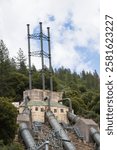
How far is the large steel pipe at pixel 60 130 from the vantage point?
125 ft

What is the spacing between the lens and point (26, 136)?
38656 mm

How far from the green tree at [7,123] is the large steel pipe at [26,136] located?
1529mm

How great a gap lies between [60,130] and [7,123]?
7453mm

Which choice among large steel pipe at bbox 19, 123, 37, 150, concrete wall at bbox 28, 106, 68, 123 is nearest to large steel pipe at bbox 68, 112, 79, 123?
concrete wall at bbox 28, 106, 68, 123

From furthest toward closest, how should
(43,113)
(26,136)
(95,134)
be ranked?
(43,113) < (95,134) < (26,136)

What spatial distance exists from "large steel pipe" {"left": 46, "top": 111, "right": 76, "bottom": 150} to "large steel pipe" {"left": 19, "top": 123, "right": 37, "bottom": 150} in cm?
272

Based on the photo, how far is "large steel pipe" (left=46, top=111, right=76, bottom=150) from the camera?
125 ft

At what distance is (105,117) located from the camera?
35.8 feet

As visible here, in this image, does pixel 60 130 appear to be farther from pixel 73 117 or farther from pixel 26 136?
pixel 73 117

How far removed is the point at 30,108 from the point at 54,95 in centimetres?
620

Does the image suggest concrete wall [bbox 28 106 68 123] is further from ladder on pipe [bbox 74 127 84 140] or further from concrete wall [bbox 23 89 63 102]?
ladder on pipe [bbox 74 127 84 140]

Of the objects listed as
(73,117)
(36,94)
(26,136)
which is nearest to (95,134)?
(73,117)

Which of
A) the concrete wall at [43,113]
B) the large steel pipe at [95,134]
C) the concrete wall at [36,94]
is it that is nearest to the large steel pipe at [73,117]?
the concrete wall at [43,113]

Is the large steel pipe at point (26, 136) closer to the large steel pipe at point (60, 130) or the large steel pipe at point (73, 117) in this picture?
the large steel pipe at point (60, 130)
